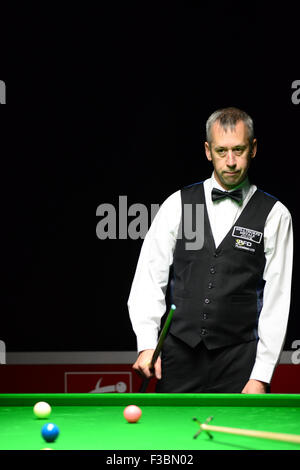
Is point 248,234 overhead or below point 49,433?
overhead

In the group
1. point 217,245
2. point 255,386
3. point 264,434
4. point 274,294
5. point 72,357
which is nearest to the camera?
point 264,434

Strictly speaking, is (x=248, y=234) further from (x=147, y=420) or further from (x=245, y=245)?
(x=147, y=420)

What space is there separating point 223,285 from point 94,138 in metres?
1.74

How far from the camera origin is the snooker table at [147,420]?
1.74 m

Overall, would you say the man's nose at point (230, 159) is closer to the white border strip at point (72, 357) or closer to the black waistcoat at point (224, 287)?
the black waistcoat at point (224, 287)

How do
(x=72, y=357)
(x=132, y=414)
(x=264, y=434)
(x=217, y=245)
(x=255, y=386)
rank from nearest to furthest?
(x=264, y=434), (x=132, y=414), (x=255, y=386), (x=217, y=245), (x=72, y=357)

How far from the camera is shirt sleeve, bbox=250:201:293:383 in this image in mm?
2989

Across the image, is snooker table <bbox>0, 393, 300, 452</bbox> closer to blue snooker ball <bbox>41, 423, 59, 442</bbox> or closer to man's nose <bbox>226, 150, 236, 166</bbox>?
blue snooker ball <bbox>41, 423, 59, 442</bbox>

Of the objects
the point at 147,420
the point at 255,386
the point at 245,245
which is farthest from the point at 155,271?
the point at 147,420

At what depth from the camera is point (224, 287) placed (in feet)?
10.2

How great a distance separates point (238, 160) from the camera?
3156 millimetres

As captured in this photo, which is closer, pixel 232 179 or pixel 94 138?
pixel 232 179

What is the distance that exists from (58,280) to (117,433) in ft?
9.02
